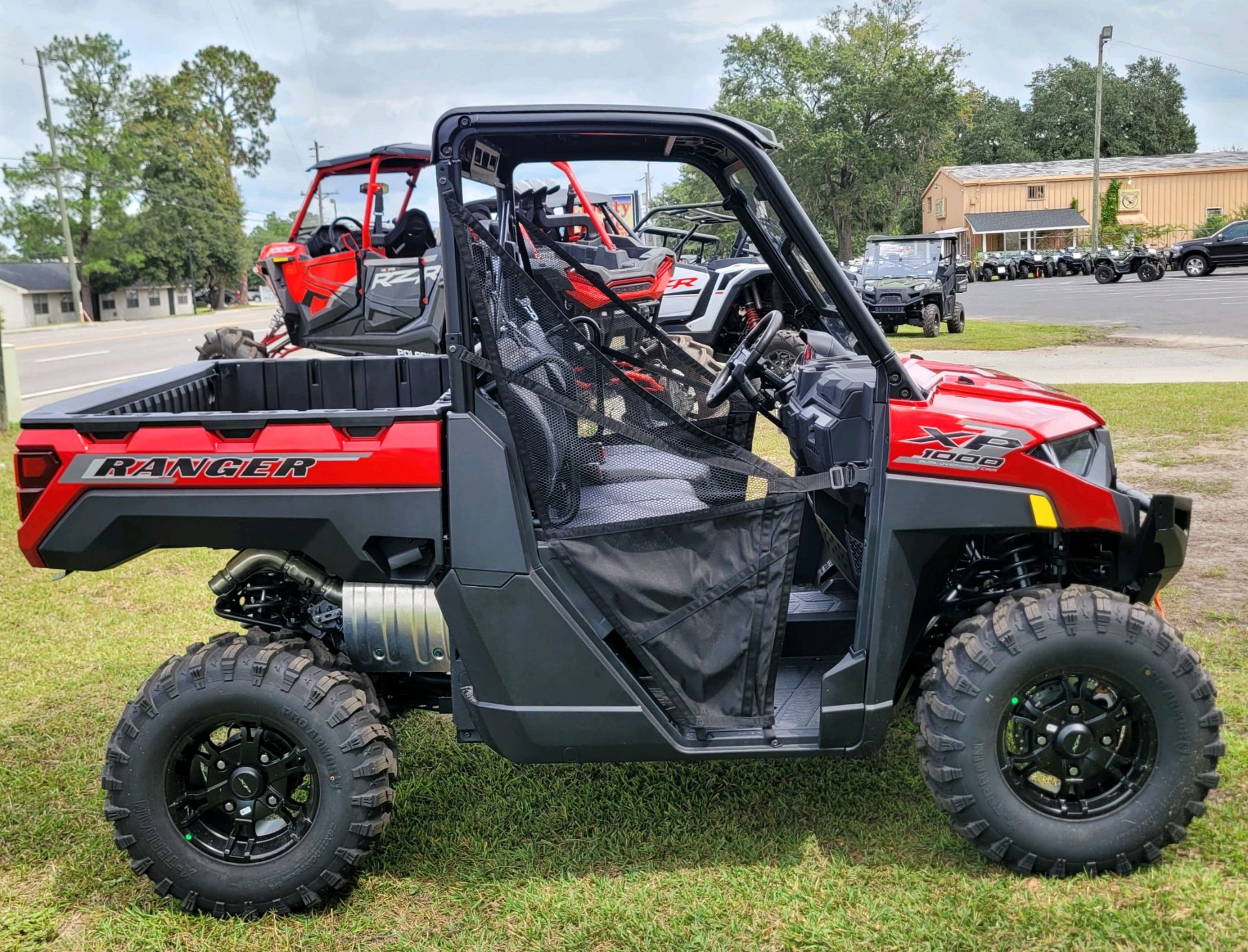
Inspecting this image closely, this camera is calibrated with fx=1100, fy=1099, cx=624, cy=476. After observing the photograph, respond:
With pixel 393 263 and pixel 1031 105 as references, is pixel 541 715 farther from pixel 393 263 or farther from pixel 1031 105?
pixel 1031 105

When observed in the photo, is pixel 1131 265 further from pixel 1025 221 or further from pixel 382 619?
pixel 382 619

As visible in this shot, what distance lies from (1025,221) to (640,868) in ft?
219

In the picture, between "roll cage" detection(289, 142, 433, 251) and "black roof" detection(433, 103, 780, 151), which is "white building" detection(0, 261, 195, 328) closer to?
"roll cage" detection(289, 142, 433, 251)

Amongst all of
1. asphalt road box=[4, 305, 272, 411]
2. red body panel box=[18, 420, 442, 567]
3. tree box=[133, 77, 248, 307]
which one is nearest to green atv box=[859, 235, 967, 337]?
asphalt road box=[4, 305, 272, 411]

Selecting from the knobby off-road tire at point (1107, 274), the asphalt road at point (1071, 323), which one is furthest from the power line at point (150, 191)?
the knobby off-road tire at point (1107, 274)

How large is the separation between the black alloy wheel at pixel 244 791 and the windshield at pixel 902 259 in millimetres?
18530

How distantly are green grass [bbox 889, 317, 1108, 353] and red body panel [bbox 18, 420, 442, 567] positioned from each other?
13507 mm

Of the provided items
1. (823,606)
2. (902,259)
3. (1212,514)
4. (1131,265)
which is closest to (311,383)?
(823,606)

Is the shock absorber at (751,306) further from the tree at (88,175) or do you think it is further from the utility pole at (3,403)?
the tree at (88,175)

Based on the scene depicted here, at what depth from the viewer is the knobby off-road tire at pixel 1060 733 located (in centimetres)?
297

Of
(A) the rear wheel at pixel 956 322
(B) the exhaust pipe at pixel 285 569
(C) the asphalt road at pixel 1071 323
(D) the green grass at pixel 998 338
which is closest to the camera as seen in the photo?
(B) the exhaust pipe at pixel 285 569

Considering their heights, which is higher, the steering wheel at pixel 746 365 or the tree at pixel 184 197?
the tree at pixel 184 197

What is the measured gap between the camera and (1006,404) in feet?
10.1

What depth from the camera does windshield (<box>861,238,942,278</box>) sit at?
2022cm
